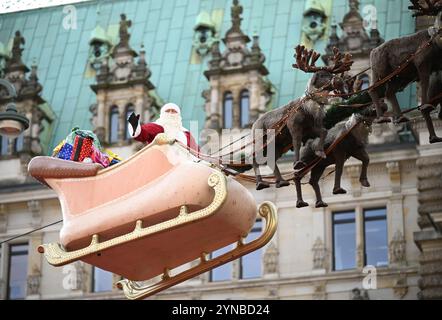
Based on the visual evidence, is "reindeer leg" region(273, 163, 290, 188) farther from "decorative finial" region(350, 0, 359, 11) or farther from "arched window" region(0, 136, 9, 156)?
"arched window" region(0, 136, 9, 156)

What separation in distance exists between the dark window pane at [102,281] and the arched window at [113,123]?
3.74m

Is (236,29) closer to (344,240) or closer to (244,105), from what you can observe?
(244,105)

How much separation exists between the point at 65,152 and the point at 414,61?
4.19 metres

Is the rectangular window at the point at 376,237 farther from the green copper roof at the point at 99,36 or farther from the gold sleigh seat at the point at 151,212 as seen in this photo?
the gold sleigh seat at the point at 151,212

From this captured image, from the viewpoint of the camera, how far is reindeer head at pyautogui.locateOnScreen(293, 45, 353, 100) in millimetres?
14062

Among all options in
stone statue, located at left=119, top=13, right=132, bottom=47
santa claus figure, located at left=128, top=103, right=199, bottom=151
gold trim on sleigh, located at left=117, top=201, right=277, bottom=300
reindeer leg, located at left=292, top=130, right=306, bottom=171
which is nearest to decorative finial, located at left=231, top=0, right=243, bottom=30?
stone statue, located at left=119, top=13, right=132, bottom=47

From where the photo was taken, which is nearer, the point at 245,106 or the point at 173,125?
the point at 173,125

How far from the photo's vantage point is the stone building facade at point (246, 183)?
1342 inches

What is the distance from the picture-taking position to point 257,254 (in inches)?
1411

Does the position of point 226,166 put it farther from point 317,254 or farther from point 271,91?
point 271,91

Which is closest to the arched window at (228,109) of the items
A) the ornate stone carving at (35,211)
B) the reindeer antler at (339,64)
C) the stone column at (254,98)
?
the stone column at (254,98)

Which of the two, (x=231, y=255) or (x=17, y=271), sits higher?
(x=17, y=271)

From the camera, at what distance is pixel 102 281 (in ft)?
122

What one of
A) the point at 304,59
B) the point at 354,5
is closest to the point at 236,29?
the point at 354,5
